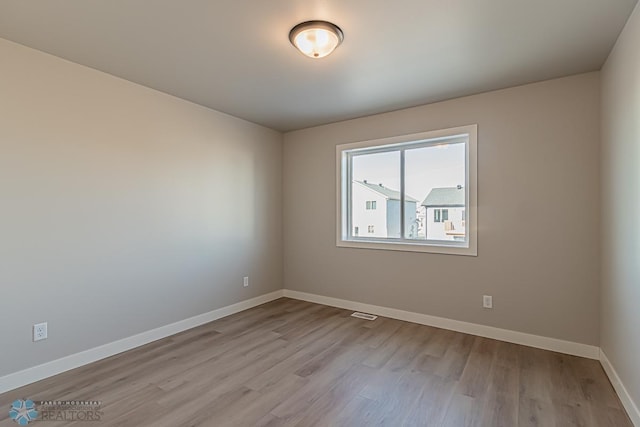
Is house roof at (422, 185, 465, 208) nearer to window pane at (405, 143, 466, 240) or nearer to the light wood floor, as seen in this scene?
window pane at (405, 143, 466, 240)

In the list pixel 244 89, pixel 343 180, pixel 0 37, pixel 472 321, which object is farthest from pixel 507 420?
pixel 0 37

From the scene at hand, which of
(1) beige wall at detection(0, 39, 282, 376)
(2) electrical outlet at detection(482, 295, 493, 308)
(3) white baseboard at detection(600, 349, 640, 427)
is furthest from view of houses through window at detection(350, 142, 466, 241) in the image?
(1) beige wall at detection(0, 39, 282, 376)

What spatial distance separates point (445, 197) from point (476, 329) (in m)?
1.42

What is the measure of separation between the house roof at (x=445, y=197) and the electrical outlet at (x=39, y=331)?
3714 millimetres

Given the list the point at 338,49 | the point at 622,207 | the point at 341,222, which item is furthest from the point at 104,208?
the point at 622,207

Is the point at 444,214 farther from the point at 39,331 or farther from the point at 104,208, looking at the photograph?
the point at 39,331

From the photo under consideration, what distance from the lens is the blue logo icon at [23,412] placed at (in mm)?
1897

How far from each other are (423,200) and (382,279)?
108 centimetres

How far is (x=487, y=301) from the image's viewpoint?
3.19 meters

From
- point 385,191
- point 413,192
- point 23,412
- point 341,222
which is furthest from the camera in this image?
point 341,222

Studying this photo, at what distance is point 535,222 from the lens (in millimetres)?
2949

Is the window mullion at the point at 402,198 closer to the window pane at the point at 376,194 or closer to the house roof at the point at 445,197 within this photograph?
the window pane at the point at 376,194

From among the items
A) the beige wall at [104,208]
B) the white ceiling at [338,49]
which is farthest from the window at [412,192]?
the beige wall at [104,208]

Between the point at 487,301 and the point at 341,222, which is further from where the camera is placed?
the point at 341,222
